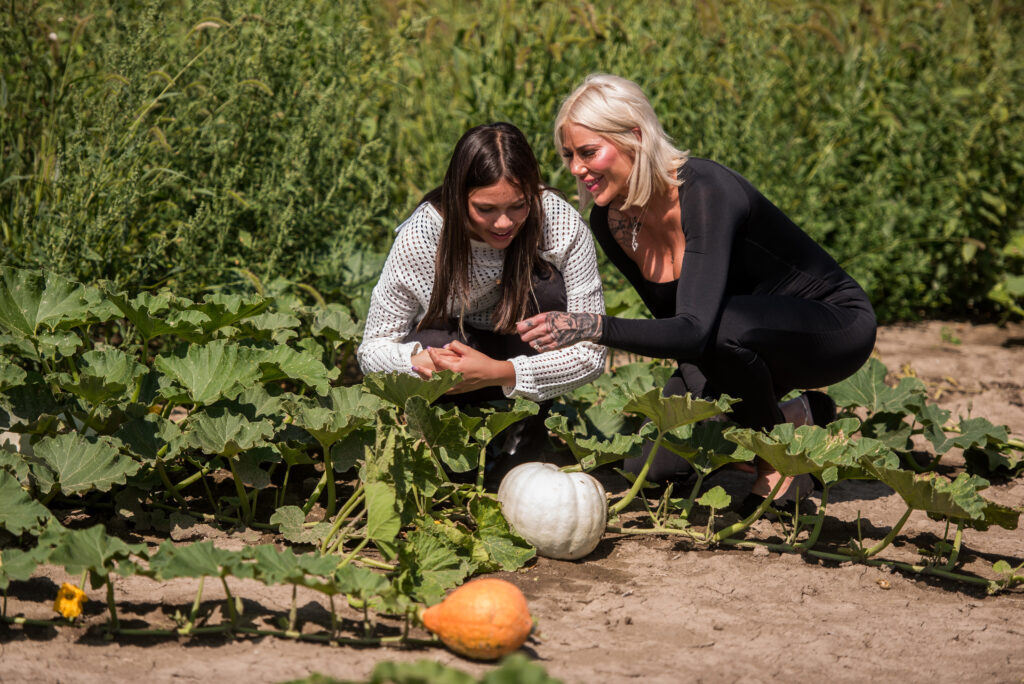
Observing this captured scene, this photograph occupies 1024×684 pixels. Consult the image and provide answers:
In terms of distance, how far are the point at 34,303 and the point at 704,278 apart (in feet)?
5.95

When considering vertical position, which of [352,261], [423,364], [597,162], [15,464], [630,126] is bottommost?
[15,464]

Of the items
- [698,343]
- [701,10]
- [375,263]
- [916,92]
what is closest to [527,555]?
[698,343]

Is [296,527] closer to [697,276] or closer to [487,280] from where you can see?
[487,280]

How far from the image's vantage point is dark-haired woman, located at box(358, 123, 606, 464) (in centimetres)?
280

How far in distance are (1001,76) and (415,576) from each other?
4.32m

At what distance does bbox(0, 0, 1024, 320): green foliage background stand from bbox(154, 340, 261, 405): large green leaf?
2.22 ft

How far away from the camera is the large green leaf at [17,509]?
2.16 m

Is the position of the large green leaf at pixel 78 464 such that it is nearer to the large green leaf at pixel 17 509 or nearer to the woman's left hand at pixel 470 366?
the large green leaf at pixel 17 509

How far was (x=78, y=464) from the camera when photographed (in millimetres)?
2385

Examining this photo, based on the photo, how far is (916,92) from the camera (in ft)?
17.6

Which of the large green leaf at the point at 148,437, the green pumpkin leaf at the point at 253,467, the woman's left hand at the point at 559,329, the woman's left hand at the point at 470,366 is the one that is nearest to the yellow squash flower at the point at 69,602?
the large green leaf at the point at 148,437

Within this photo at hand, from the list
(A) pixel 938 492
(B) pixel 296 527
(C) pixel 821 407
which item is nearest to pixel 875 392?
(C) pixel 821 407

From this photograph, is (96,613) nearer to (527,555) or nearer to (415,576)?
(415,576)

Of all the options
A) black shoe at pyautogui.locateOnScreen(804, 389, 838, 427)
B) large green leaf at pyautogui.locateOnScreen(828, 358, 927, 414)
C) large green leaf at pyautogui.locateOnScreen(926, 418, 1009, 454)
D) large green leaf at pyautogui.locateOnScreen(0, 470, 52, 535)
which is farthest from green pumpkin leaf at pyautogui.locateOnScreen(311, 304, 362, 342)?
large green leaf at pyautogui.locateOnScreen(926, 418, 1009, 454)
